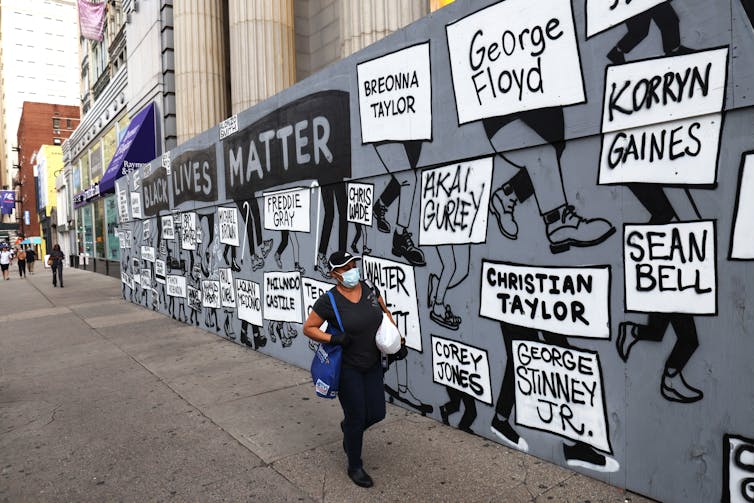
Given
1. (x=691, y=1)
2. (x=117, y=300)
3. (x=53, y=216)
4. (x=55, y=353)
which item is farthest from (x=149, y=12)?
(x=53, y=216)

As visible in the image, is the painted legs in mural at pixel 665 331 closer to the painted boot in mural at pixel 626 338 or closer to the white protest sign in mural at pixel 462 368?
the painted boot in mural at pixel 626 338

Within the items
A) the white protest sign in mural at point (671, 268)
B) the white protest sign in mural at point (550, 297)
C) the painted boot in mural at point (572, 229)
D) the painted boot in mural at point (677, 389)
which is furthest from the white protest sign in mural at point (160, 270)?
the painted boot in mural at point (677, 389)

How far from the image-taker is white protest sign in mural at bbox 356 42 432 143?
176 inches

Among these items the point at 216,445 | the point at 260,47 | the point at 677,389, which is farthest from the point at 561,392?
the point at 260,47

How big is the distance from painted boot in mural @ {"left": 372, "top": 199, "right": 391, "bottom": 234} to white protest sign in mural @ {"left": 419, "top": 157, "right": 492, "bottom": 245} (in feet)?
1.58

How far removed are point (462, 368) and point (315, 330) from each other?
1.51m

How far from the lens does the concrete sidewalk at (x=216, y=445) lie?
3369 millimetres

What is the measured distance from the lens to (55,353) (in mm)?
7910

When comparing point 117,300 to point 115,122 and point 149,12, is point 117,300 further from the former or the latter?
point 115,122

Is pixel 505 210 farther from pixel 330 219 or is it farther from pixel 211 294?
pixel 211 294

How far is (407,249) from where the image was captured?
4730 millimetres

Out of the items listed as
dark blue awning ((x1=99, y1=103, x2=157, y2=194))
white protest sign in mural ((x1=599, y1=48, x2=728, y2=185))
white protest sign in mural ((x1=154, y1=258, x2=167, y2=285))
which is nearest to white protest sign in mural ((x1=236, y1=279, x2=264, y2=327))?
white protest sign in mural ((x1=154, y1=258, x2=167, y2=285))

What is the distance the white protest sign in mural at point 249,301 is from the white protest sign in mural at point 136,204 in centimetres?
601

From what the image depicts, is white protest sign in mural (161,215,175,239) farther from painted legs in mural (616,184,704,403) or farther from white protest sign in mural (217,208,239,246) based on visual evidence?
painted legs in mural (616,184,704,403)
